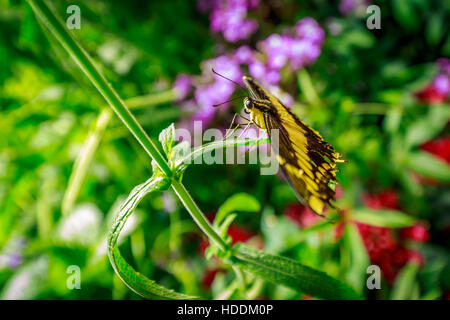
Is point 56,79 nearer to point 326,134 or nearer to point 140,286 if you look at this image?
point 326,134

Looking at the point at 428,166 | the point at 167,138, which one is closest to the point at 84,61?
the point at 167,138

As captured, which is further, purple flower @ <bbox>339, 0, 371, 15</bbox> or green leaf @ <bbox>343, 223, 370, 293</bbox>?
purple flower @ <bbox>339, 0, 371, 15</bbox>

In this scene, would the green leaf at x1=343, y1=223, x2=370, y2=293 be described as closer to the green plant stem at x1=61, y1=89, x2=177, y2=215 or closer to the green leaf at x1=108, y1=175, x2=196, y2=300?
the green leaf at x1=108, y1=175, x2=196, y2=300

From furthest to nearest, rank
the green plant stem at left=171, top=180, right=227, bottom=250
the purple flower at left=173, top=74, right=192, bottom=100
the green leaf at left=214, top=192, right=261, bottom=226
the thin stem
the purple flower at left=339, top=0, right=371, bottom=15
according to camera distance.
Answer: the purple flower at left=339, top=0, right=371, bottom=15 < the purple flower at left=173, top=74, right=192, bottom=100 < the green leaf at left=214, top=192, right=261, bottom=226 < the green plant stem at left=171, top=180, right=227, bottom=250 < the thin stem

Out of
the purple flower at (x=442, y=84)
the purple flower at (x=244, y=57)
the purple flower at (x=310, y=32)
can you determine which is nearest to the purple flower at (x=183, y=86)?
the purple flower at (x=244, y=57)

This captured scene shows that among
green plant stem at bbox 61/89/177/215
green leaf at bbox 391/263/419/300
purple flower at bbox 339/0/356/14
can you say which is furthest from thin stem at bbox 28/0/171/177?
purple flower at bbox 339/0/356/14

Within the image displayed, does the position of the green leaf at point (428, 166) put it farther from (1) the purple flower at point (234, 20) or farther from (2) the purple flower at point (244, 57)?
(1) the purple flower at point (234, 20)

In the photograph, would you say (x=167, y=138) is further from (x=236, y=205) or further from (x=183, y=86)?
(x=183, y=86)
